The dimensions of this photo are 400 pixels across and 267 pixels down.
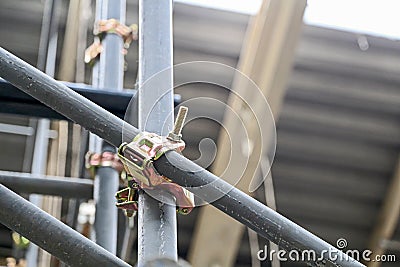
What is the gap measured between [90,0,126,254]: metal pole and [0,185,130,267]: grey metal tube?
911 millimetres

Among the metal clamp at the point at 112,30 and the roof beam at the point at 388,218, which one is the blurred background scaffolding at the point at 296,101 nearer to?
the roof beam at the point at 388,218

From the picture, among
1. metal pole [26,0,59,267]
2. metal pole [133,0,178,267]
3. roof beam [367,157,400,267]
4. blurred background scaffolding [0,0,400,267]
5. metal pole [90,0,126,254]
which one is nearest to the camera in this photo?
metal pole [133,0,178,267]

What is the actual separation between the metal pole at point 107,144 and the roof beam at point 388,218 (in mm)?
3221

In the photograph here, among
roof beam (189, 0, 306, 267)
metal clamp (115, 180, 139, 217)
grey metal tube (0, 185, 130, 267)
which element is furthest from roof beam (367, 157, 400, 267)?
grey metal tube (0, 185, 130, 267)

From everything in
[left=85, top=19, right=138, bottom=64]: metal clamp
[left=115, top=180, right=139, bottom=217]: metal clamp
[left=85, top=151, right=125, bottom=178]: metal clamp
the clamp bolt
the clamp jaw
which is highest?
[left=85, top=19, right=138, bottom=64]: metal clamp

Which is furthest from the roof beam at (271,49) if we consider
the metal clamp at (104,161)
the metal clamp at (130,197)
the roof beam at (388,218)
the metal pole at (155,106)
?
the metal clamp at (130,197)

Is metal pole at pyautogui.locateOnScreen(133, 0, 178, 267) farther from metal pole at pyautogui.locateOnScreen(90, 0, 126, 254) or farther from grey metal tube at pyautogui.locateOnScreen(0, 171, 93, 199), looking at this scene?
grey metal tube at pyautogui.locateOnScreen(0, 171, 93, 199)

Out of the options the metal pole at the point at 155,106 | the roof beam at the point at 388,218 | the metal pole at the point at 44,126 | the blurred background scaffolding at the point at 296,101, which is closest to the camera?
the metal pole at the point at 155,106

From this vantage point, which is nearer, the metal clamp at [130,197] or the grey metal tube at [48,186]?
the metal clamp at [130,197]

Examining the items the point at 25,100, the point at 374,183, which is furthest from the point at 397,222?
the point at 25,100

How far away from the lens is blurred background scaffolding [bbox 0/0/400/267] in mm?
4559

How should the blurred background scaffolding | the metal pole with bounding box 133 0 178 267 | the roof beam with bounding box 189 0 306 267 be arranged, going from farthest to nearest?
the blurred background scaffolding, the roof beam with bounding box 189 0 306 267, the metal pole with bounding box 133 0 178 267

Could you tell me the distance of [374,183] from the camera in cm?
568

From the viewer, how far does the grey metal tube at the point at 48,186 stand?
242cm
